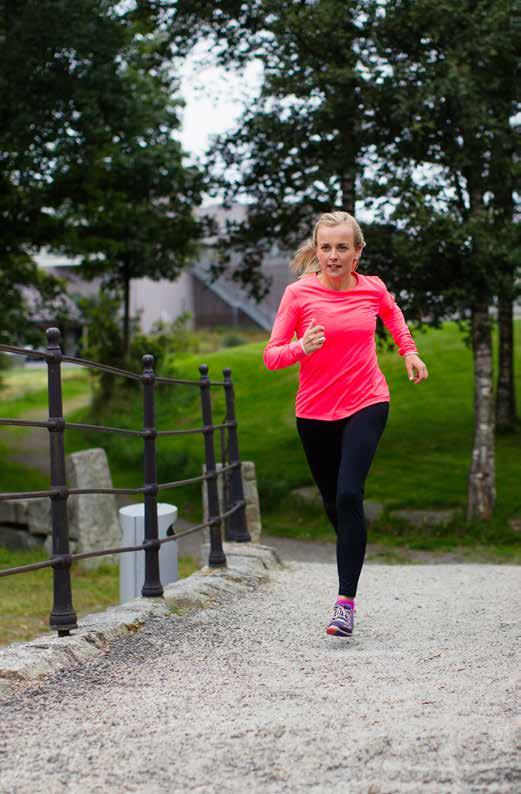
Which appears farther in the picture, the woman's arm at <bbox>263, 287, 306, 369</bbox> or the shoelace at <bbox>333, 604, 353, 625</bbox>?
the shoelace at <bbox>333, 604, 353, 625</bbox>

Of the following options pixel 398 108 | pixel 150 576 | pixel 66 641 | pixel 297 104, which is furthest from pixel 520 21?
pixel 66 641

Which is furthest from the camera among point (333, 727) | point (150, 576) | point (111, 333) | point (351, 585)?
point (111, 333)

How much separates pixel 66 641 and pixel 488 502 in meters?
11.7

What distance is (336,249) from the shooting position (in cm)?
528

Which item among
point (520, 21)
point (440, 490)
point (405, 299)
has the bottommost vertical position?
point (440, 490)

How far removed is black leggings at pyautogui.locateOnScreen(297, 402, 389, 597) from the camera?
530cm

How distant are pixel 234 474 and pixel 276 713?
5240mm

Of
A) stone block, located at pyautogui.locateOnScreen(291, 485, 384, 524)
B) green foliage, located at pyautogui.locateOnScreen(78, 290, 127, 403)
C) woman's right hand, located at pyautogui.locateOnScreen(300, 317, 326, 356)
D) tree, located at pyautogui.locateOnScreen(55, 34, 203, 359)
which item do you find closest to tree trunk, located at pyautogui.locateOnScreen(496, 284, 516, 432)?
stone block, located at pyautogui.locateOnScreen(291, 485, 384, 524)

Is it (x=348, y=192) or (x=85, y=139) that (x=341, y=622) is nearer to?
(x=348, y=192)

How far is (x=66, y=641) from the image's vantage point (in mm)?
4949

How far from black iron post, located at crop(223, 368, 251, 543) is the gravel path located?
2.89 metres

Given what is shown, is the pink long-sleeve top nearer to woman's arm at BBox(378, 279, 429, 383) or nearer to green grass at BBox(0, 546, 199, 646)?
woman's arm at BBox(378, 279, 429, 383)

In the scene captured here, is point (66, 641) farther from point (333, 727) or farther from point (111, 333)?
point (111, 333)

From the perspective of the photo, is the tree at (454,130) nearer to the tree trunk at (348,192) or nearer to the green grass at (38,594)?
the tree trunk at (348,192)
